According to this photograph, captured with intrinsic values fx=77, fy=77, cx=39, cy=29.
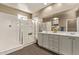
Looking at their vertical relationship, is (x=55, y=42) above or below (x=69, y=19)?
below

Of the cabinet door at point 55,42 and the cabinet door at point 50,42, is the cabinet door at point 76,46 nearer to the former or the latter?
the cabinet door at point 55,42

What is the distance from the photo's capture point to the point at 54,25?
11.1 feet

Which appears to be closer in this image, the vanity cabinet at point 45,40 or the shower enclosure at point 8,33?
the shower enclosure at point 8,33

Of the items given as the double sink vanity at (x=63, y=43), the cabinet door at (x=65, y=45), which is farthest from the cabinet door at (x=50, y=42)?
the cabinet door at (x=65, y=45)

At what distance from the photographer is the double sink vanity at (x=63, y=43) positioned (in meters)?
2.11

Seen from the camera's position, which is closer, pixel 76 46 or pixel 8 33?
pixel 76 46

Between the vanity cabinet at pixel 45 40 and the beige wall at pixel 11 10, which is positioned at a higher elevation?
the beige wall at pixel 11 10

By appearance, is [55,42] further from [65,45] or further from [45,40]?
[45,40]

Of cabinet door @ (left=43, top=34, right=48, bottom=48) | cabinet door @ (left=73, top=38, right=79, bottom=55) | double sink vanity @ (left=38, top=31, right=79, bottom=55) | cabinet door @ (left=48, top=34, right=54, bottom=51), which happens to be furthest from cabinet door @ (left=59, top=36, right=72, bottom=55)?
cabinet door @ (left=43, top=34, right=48, bottom=48)

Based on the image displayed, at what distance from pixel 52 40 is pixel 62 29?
583 mm

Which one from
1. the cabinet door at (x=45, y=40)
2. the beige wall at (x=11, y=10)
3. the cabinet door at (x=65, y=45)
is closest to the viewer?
the cabinet door at (x=65, y=45)

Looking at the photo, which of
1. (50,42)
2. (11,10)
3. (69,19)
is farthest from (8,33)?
(69,19)

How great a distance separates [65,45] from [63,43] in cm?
10

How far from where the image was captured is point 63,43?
2465 mm
